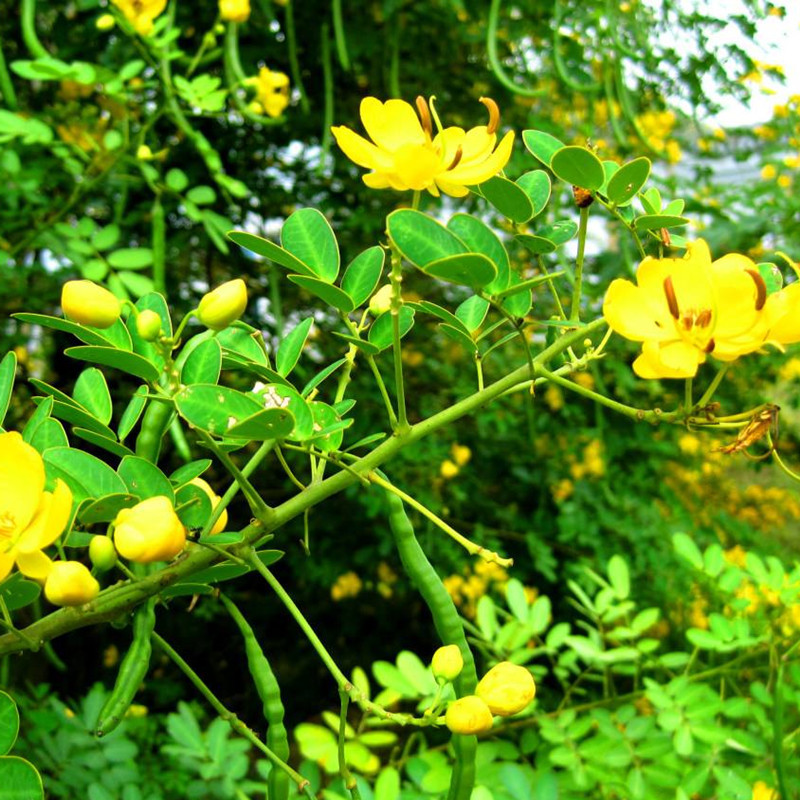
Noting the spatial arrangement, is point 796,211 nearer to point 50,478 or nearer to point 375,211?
point 375,211

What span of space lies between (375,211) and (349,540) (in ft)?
2.30

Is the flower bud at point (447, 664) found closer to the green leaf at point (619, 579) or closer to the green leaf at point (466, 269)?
the green leaf at point (466, 269)

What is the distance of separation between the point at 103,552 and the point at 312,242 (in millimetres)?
188

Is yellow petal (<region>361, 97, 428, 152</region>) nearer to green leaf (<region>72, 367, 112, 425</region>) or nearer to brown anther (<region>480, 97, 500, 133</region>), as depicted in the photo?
brown anther (<region>480, 97, 500, 133</region>)

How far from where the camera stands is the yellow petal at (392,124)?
437mm

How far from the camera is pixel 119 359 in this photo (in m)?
0.39

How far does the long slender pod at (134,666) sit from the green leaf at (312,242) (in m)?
0.19

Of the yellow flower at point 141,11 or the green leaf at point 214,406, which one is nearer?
the green leaf at point 214,406

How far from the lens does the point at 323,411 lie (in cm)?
44

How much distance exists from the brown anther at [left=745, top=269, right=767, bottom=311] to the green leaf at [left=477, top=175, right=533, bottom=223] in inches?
4.4

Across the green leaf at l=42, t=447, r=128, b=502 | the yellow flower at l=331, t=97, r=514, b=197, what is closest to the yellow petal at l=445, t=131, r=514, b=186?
the yellow flower at l=331, t=97, r=514, b=197

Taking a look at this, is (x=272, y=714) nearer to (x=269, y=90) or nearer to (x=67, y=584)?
(x=67, y=584)

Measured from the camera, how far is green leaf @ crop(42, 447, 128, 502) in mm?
432

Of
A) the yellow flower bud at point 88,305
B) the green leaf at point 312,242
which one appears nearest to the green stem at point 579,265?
the green leaf at point 312,242
